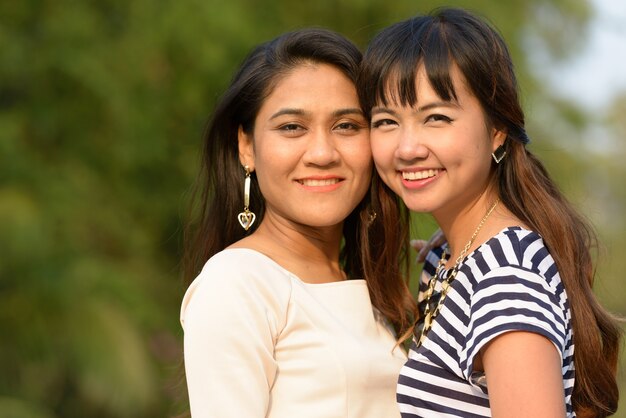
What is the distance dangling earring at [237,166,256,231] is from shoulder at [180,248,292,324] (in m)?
0.28

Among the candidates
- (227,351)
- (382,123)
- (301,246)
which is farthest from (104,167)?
(227,351)

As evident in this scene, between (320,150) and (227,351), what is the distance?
56 cm

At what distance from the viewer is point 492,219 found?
241 centimetres

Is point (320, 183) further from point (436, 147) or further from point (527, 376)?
point (527, 376)

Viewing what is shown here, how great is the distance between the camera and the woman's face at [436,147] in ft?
7.70

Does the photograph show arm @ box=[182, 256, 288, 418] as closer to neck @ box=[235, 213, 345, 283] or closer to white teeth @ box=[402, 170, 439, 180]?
neck @ box=[235, 213, 345, 283]

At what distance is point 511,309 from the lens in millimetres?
2074

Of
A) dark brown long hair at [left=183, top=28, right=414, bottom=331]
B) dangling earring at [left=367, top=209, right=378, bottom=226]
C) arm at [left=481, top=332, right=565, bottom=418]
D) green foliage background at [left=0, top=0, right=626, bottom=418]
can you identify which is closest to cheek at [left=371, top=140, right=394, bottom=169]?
dark brown long hair at [left=183, top=28, right=414, bottom=331]

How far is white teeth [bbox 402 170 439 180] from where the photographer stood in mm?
2408

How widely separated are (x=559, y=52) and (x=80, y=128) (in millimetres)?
3479

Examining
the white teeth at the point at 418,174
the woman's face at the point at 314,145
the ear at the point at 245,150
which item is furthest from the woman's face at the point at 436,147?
the ear at the point at 245,150

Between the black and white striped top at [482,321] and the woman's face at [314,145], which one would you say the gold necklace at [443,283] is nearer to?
the black and white striped top at [482,321]

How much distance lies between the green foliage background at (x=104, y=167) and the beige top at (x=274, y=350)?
9.42 feet

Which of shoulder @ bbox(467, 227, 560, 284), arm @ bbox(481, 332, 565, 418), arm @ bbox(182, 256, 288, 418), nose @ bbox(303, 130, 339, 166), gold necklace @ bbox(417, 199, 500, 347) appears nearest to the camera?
arm @ bbox(481, 332, 565, 418)
